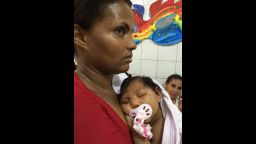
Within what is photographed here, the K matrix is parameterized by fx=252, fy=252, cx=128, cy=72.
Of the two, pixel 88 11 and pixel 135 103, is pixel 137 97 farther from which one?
pixel 88 11

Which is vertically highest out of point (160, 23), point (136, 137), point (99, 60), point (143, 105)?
point (160, 23)

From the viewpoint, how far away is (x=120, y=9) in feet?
2.60

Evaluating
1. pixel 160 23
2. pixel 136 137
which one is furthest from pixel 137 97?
pixel 160 23

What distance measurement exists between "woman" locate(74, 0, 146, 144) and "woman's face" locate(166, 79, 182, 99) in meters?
0.17

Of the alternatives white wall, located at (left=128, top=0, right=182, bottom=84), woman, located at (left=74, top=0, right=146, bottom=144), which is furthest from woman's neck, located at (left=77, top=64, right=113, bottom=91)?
white wall, located at (left=128, top=0, right=182, bottom=84)

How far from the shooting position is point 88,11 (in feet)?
2.55

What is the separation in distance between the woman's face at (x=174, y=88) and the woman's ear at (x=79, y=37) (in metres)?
0.32

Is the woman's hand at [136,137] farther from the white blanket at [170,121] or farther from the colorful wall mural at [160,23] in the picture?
the colorful wall mural at [160,23]

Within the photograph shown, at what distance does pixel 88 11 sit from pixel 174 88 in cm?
39

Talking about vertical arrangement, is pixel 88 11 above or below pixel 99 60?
above

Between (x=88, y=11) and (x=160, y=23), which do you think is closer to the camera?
(x=88, y=11)

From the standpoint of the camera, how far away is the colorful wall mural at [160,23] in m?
0.87

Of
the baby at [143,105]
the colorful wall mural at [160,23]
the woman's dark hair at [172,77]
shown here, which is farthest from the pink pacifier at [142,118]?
the colorful wall mural at [160,23]

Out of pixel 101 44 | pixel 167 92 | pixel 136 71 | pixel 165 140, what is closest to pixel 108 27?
pixel 101 44
